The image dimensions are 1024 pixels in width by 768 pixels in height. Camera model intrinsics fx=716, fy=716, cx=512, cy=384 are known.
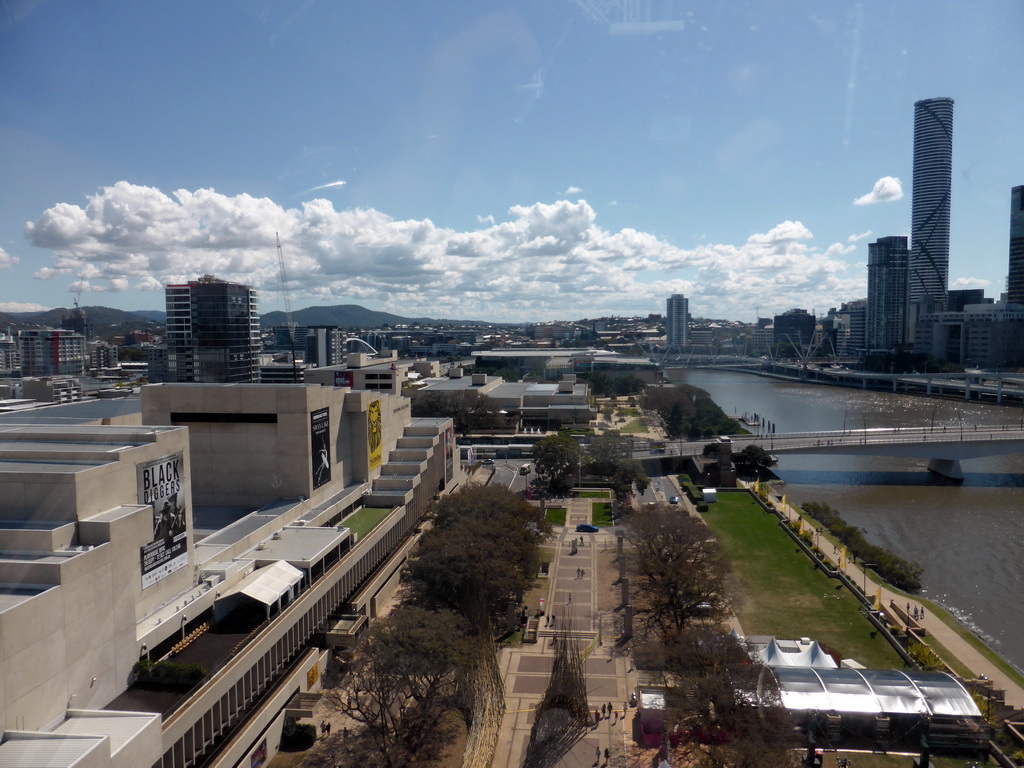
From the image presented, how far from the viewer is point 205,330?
23641 millimetres

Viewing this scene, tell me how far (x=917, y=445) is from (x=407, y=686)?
16671mm

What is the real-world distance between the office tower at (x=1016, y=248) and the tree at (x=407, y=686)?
1369 inches

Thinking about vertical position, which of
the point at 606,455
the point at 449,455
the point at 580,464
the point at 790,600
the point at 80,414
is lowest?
the point at 790,600

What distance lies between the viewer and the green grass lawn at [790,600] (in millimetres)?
8352

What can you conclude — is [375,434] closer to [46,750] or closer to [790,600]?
[790,600]

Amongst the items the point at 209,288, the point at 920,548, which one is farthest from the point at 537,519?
the point at 209,288

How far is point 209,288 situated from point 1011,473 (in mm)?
24128

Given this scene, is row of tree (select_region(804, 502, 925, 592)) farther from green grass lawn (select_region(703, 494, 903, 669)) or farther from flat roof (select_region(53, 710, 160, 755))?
flat roof (select_region(53, 710, 160, 755))

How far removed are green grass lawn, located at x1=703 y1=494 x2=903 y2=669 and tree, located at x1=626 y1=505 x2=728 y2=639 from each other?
2.17 feet

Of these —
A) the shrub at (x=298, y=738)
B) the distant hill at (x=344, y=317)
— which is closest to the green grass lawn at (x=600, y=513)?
the shrub at (x=298, y=738)

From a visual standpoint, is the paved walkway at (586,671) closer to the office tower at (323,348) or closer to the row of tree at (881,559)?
the row of tree at (881,559)

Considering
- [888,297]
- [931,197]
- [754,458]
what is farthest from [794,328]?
[754,458]

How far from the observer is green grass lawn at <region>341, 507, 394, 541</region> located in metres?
9.80

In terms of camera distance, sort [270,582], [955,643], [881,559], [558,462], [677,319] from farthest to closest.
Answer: [677,319] → [558,462] → [881,559] → [955,643] → [270,582]
